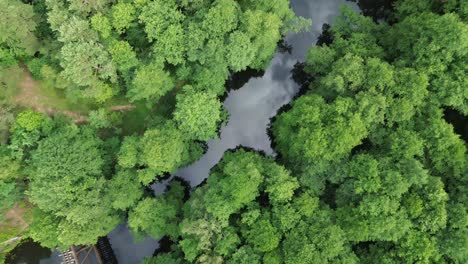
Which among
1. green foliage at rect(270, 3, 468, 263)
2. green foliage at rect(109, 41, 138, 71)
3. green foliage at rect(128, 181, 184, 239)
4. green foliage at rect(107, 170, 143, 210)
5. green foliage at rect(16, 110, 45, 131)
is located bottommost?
green foliage at rect(270, 3, 468, 263)

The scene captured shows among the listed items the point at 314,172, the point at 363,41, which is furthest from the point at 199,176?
the point at 363,41

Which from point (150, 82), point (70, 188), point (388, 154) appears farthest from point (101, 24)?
point (388, 154)

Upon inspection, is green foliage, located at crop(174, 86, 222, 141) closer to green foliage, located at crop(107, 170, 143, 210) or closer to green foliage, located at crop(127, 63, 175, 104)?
green foliage, located at crop(127, 63, 175, 104)

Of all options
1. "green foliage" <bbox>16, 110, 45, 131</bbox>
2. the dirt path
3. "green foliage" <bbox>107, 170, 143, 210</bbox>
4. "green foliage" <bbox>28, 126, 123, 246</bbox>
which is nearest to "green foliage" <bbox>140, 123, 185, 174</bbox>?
"green foliage" <bbox>107, 170, 143, 210</bbox>

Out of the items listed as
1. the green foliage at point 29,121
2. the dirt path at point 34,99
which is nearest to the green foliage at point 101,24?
the green foliage at point 29,121

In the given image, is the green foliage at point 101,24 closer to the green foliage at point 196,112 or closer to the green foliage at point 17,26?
the green foliage at point 17,26

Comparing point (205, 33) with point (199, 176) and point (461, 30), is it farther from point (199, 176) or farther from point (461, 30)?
point (461, 30)
